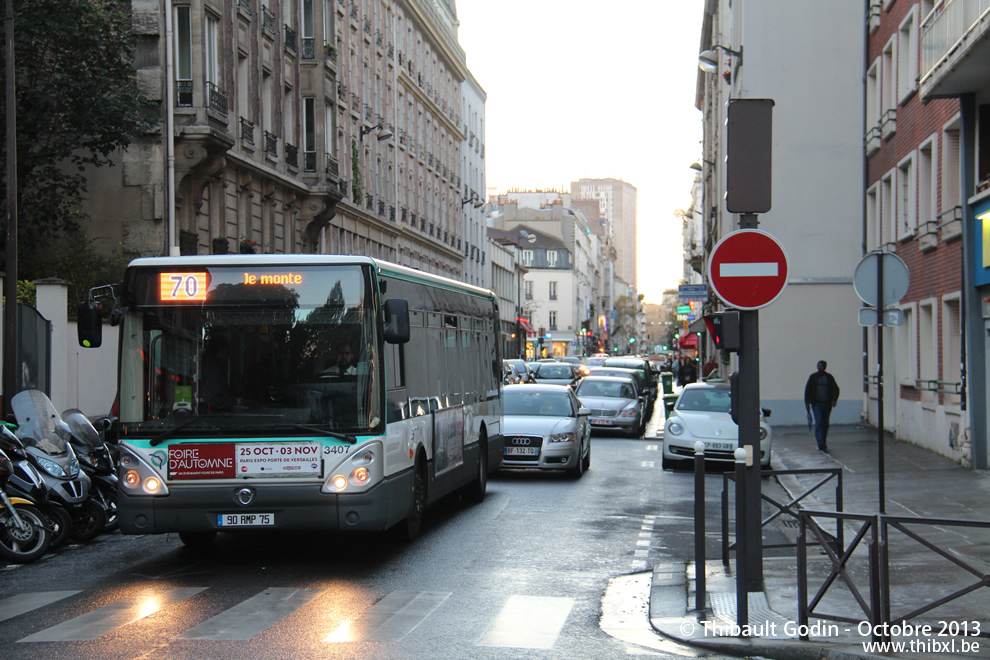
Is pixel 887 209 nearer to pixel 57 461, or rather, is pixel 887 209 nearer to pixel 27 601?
pixel 57 461

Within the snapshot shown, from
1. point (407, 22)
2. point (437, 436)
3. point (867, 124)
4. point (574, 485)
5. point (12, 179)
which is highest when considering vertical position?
point (407, 22)

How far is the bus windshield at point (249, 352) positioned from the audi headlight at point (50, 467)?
5.70 feet

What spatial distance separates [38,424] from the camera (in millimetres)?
11969

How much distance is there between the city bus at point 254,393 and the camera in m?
10.1

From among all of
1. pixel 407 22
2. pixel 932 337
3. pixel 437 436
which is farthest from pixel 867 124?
pixel 407 22

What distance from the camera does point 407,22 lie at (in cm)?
5884

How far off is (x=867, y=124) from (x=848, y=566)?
85.2ft

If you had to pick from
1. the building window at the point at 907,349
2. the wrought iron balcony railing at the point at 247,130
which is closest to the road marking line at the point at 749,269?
the building window at the point at 907,349

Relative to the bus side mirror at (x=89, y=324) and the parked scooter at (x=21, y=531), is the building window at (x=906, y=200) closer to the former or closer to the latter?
the bus side mirror at (x=89, y=324)

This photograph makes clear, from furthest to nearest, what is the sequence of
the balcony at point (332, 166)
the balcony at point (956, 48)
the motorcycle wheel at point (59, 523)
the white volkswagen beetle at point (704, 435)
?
1. the balcony at point (332, 166)
2. the white volkswagen beetle at point (704, 435)
3. the balcony at point (956, 48)
4. the motorcycle wheel at point (59, 523)

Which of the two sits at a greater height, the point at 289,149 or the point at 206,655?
the point at 289,149

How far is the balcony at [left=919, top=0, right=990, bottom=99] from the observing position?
16.5 meters

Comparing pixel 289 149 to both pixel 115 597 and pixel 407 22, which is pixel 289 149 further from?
pixel 115 597

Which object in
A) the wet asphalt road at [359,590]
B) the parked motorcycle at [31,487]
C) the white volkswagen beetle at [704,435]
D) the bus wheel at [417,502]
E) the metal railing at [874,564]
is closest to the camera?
the metal railing at [874,564]
